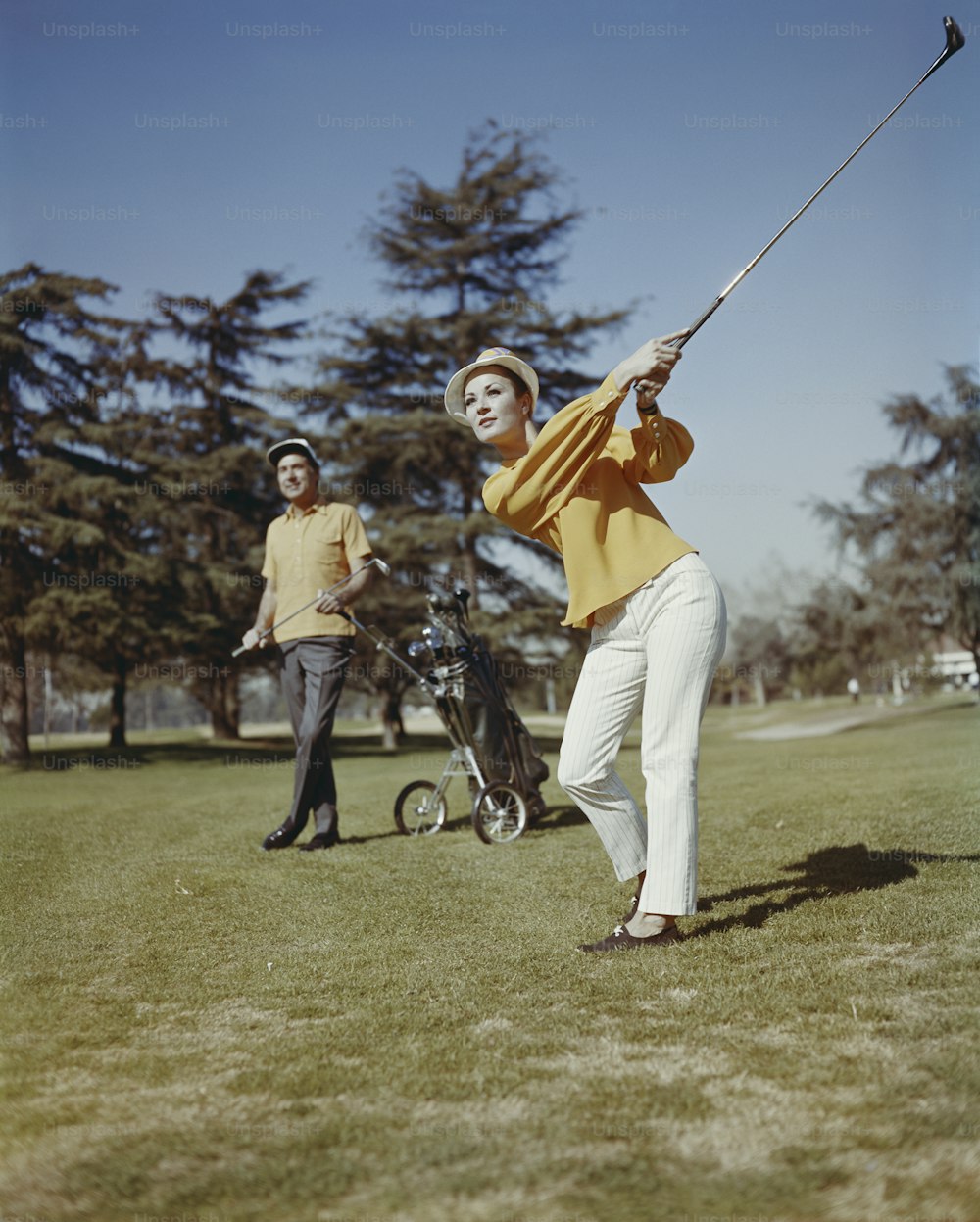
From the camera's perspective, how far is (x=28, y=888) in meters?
5.39

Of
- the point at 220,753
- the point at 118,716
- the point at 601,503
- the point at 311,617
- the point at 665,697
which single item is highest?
the point at 601,503

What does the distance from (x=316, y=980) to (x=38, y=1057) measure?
919 millimetres

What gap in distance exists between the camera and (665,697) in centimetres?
384

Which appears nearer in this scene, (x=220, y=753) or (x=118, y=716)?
(x=220, y=753)

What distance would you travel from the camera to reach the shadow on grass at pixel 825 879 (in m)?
4.28

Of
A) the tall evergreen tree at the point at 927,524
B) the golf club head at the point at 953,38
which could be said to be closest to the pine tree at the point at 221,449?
the tall evergreen tree at the point at 927,524

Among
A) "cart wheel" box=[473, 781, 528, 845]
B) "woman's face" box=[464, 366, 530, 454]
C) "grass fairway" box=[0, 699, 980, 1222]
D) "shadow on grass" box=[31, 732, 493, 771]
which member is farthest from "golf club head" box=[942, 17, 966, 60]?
"shadow on grass" box=[31, 732, 493, 771]

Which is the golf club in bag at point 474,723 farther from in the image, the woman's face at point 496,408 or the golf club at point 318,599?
the woman's face at point 496,408

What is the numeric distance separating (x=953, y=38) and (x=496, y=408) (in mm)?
1961

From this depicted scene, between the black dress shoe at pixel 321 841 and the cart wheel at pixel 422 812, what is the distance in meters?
0.63

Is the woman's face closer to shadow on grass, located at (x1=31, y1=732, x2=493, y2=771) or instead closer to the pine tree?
shadow on grass, located at (x1=31, y1=732, x2=493, y2=771)

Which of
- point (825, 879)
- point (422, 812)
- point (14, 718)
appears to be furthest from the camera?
point (14, 718)

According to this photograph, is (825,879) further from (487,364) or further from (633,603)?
(487,364)

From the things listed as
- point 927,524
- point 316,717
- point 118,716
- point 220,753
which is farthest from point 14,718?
point 927,524
